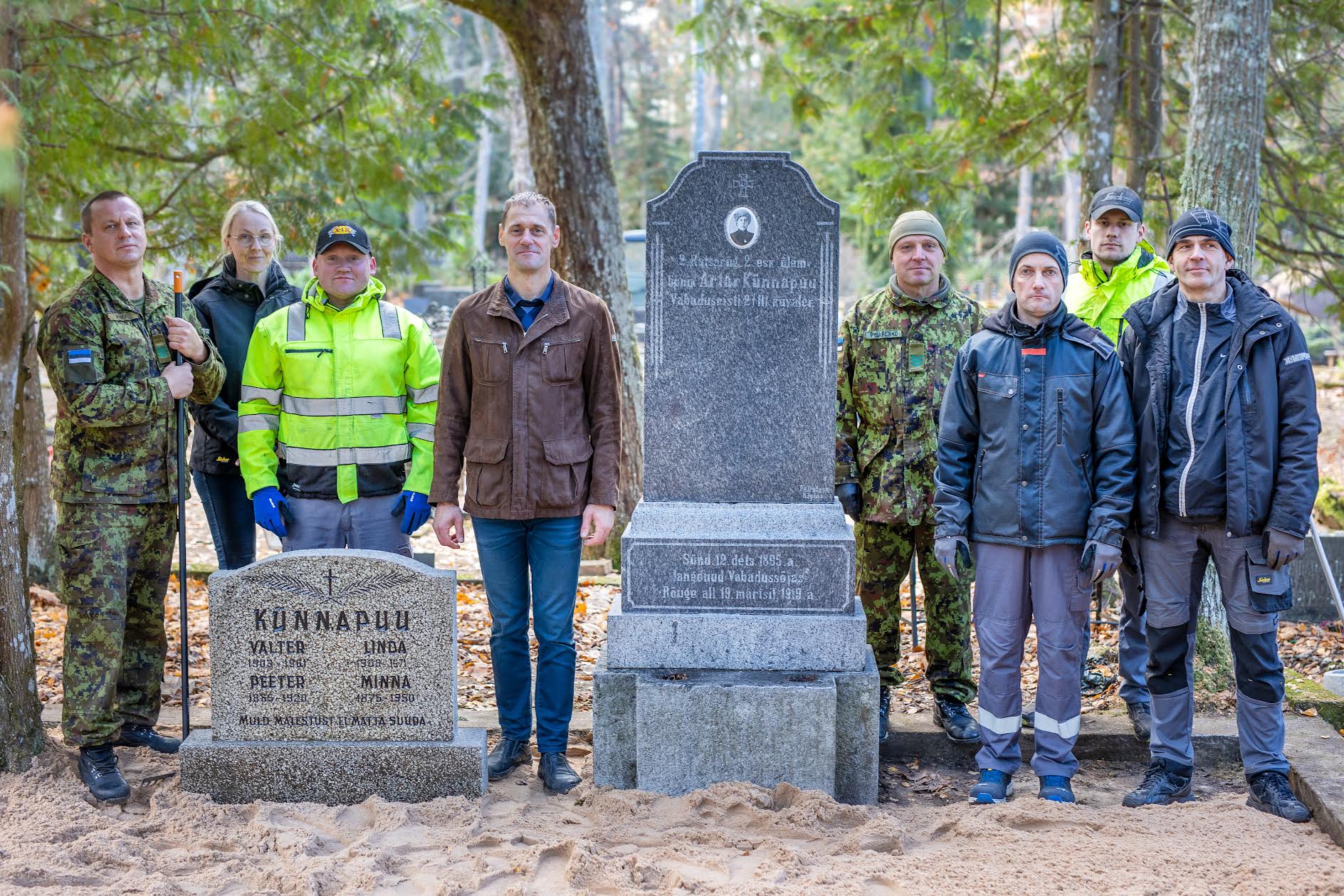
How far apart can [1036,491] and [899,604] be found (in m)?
1.14

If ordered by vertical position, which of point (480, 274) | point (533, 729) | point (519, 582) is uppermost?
point (480, 274)

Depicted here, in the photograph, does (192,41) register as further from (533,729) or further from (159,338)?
(533,729)

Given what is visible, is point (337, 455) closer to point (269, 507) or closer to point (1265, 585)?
point (269, 507)

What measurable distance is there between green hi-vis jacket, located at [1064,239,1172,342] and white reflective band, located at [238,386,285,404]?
132 inches

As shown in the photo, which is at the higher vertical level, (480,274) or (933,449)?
(480,274)

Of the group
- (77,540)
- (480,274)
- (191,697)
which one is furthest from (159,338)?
(480,274)

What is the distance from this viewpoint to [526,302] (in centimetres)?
451

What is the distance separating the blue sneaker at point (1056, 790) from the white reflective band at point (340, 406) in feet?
9.66

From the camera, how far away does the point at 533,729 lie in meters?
5.20

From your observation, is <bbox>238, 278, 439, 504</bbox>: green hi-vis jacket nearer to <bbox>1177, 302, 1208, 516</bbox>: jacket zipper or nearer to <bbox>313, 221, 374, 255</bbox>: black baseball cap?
<bbox>313, 221, 374, 255</bbox>: black baseball cap

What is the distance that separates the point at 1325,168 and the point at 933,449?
17.3ft

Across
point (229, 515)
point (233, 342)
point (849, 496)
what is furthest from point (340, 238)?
point (849, 496)

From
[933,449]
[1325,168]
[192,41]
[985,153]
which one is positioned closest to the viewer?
[933,449]

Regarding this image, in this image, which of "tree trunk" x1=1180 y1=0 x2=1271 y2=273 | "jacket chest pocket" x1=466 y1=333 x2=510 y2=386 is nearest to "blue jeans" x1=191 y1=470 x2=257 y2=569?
"jacket chest pocket" x1=466 y1=333 x2=510 y2=386
